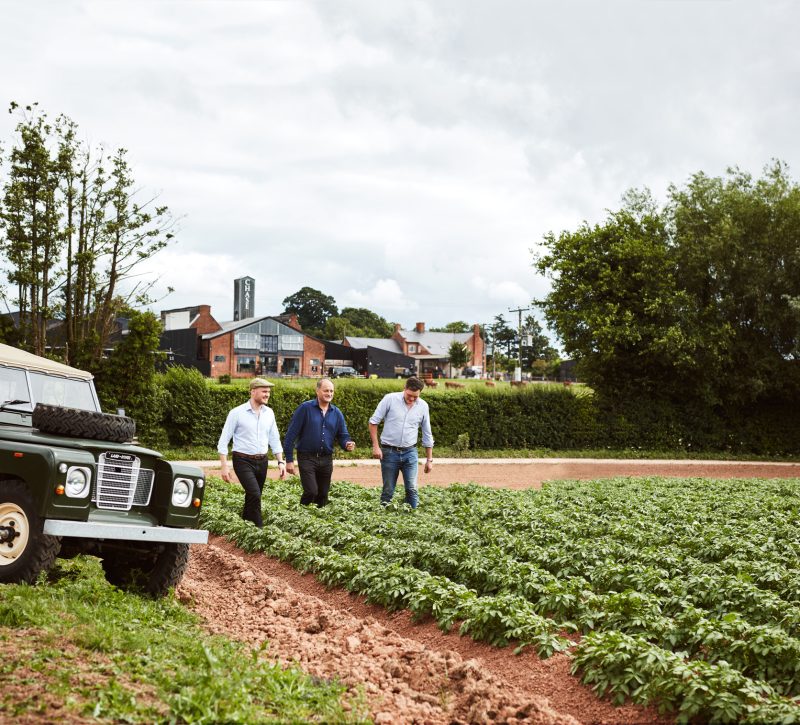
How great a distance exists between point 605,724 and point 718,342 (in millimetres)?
31230

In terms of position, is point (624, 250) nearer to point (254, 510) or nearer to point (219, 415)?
point (219, 415)

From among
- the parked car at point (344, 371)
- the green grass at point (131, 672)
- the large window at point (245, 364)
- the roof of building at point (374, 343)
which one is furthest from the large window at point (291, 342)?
the green grass at point (131, 672)

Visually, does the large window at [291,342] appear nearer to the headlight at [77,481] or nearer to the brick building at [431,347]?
the brick building at [431,347]

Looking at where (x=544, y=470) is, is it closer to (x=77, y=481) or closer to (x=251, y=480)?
(x=251, y=480)

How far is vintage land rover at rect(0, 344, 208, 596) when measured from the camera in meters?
6.37

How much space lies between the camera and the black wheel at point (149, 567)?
734 cm

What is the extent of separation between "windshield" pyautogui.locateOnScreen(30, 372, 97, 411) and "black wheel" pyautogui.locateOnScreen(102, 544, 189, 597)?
1486mm

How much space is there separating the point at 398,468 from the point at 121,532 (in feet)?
20.5

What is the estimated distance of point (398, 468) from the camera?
40.9ft

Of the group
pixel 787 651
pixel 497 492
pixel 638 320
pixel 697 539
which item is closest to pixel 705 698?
pixel 787 651

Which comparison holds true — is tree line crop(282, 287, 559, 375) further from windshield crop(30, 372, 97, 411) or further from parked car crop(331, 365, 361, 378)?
windshield crop(30, 372, 97, 411)

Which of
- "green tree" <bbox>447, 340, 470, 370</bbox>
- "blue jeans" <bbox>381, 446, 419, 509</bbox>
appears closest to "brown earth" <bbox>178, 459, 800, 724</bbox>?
"blue jeans" <bbox>381, 446, 419, 509</bbox>

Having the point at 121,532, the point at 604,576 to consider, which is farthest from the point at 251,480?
the point at 604,576

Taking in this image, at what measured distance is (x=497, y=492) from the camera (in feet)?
53.1
